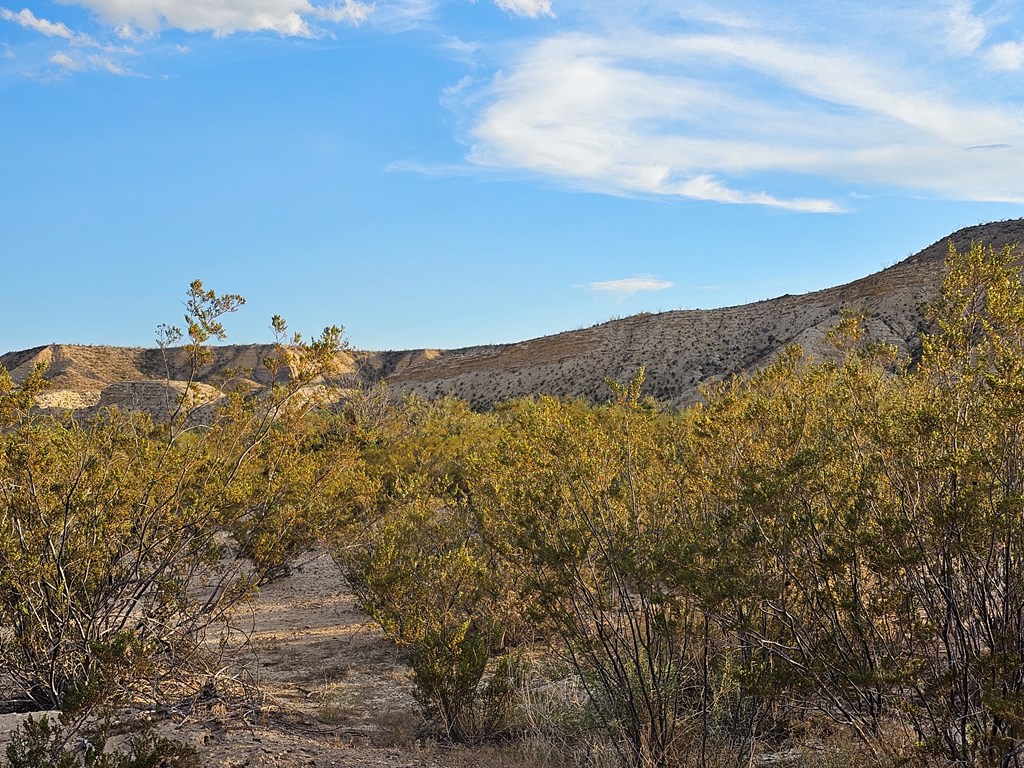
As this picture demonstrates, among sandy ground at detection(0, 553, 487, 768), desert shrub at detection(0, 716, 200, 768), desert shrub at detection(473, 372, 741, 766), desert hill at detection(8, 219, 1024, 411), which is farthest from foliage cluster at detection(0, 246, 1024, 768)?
desert hill at detection(8, 219, 1024, 411)

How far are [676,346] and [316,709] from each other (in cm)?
4539

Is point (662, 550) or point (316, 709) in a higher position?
point (662, 550)

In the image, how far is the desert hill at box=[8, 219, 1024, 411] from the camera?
43656mm

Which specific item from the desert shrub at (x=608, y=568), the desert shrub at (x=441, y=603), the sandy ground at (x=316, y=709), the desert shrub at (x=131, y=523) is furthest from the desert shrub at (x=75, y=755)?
the desert shrub at (x=441, y=603)

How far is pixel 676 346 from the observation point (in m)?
51.2

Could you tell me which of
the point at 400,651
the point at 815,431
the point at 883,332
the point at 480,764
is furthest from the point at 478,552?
the point at 883,332

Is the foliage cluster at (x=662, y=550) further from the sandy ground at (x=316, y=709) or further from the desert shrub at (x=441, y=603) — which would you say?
the sandy ground at (x=316, y=709)

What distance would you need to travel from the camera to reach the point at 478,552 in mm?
9711

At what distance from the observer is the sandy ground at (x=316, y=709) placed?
6141 millimetres

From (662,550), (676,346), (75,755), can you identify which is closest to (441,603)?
(662,550)

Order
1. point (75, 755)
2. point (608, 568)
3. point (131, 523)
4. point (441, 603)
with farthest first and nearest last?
1. point (441, 603)
2. point (131, 523)
3. point (608, 568)
4. point (75, 755)

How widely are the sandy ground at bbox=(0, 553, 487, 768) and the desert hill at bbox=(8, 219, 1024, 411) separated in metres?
27.8

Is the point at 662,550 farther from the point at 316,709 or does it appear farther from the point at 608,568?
the point at 316,709

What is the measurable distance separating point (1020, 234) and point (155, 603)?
57.0 m
